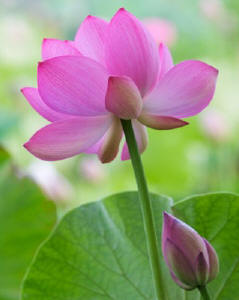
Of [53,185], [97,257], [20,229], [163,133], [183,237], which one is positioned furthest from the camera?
[163,133]

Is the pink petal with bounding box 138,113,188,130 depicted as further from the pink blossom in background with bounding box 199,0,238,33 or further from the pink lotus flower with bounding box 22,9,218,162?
the pink blossom in background with bounding box 199,0,238,33

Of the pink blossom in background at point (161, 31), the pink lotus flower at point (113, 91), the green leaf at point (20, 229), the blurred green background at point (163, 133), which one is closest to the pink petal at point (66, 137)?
the pink lotus flower at point (113, 91)

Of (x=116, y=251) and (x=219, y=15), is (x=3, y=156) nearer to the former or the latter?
(x=116, y=251)

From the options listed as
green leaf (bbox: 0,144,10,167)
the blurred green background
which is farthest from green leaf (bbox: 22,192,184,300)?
the blurred green background

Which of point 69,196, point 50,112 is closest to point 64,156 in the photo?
point 50,112

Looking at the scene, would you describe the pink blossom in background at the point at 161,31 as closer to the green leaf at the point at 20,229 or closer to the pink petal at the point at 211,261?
the green leaf at the point at 20,229

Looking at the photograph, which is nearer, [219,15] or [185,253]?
[185,253]

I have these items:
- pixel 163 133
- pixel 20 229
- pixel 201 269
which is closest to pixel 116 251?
pixel 201 269
